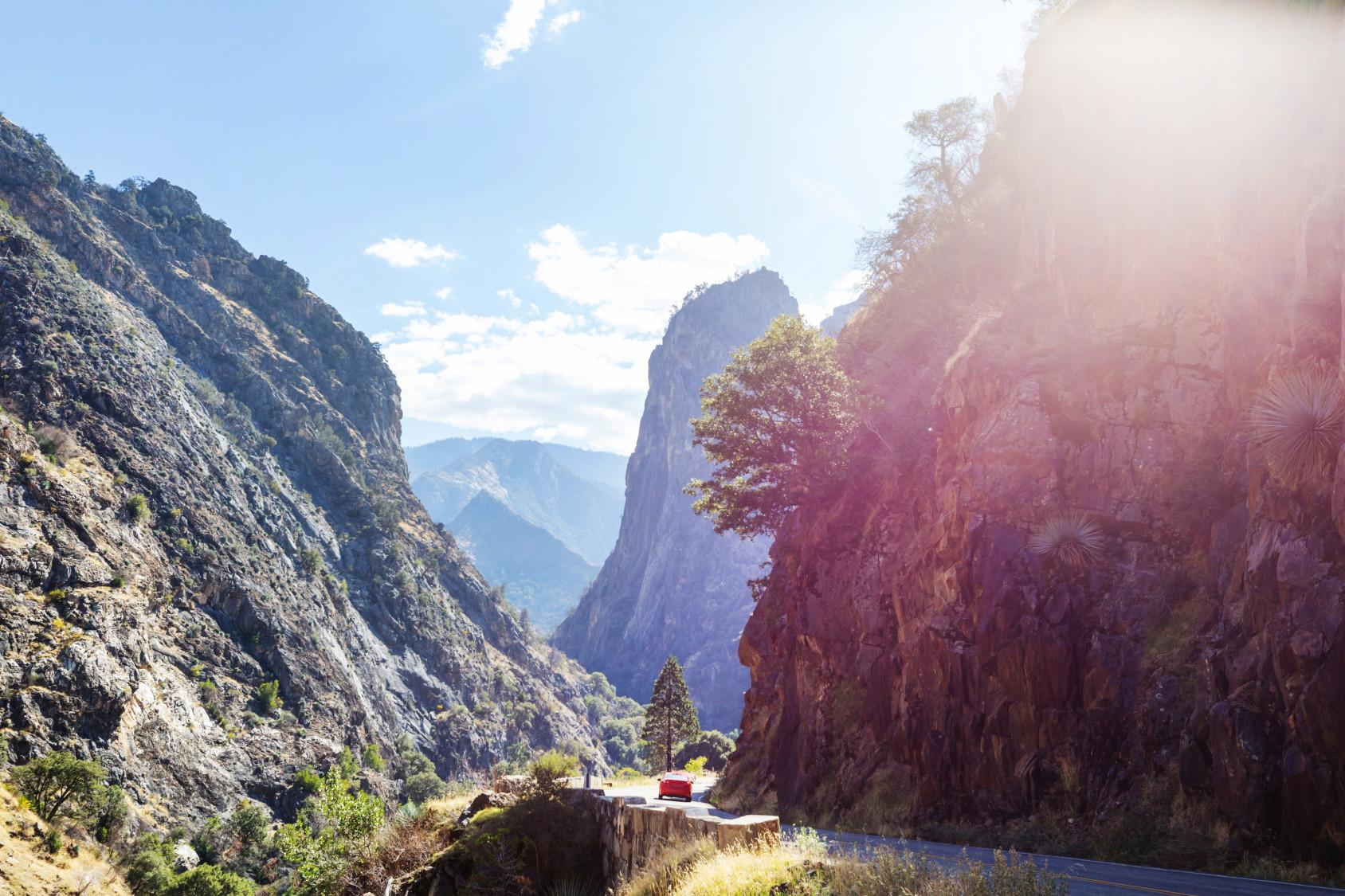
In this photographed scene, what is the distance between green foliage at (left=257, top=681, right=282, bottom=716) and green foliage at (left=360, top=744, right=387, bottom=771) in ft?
49.5

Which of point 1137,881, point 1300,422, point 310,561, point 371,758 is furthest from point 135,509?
point 1300,422

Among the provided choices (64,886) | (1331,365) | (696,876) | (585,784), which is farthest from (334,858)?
(64,886)

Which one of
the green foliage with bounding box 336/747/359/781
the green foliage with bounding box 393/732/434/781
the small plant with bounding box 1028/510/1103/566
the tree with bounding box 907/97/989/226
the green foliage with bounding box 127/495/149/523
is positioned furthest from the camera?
the green foliage with bounding box 393/732/434/781

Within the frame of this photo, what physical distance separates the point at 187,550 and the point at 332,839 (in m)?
100

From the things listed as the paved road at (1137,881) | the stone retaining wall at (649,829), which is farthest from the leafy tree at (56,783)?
the paved road at (1137,881)

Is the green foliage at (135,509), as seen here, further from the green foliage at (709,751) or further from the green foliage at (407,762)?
the green foliage at (709,751)

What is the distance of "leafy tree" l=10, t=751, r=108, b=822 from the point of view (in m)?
68.6

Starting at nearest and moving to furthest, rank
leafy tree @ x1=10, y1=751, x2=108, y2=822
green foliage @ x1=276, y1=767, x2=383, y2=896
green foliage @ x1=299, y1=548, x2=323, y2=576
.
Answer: green foliage @ x1=276, y1=767, x2=383, y2=896 < leafy tree @ x1=10, y1=751, x2=108, y2=822 < green foliage @ x1=299, y1=548, x2=323, y2=576

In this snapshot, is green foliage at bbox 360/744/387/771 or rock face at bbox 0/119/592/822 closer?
rock face at bbox 0/119/592/822

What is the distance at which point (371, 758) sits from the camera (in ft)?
390

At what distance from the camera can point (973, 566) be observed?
20656mm

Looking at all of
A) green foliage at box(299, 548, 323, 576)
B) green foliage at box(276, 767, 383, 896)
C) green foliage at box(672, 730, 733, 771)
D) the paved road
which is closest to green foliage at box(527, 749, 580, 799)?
the paved road

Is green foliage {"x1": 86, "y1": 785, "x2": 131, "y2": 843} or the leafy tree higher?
the leafy tree

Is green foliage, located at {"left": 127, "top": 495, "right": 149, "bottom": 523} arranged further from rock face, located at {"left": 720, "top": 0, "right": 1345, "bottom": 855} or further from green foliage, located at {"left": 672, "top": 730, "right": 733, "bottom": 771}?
rock face, located at {"left": 720, "top": 0, "right": 1345, "bottom": 855}
